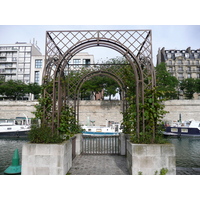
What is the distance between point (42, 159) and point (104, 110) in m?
35.9

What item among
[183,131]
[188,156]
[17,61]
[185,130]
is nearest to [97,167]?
[188,156]

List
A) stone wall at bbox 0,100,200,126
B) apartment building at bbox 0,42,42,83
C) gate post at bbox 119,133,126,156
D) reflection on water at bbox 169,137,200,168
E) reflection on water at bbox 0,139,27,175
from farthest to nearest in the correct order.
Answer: apartment building at bbox 0,42,42,83, stone wall at bbox 0,100,200,126, gate post at bbox 119,133,126,156, reflection on water at bbox 169,137,200,168, reflection on water at bbox 0,139,27,175

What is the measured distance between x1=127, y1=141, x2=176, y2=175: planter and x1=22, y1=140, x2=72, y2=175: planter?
2128mm

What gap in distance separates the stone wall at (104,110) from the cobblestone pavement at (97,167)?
32.4m

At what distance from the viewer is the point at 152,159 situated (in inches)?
207

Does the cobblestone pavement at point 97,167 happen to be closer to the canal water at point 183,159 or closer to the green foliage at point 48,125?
the green foliage at point 48,125

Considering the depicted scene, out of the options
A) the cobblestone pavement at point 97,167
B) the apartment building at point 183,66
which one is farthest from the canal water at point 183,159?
the apartment building at point 183,66

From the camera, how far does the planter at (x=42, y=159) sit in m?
5.38

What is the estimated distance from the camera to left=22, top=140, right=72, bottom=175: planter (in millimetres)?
5375

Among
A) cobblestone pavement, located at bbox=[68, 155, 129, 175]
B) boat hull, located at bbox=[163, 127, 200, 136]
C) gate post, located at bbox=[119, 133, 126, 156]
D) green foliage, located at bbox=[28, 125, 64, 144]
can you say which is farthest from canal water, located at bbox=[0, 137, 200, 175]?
boat hull, located at bbox=[163, 127, 200, 136]

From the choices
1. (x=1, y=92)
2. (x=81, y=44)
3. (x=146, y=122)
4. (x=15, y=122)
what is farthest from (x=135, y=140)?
(x=1, y=92)

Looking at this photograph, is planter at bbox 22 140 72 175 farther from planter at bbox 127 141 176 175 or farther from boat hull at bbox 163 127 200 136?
boat hull at bbox 163 127 200 136

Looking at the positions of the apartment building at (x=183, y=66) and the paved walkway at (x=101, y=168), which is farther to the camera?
the apartment building at (x=183, y=66)

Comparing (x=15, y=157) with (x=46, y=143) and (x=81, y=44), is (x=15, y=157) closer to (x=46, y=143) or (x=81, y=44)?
(x=46, y=143)
